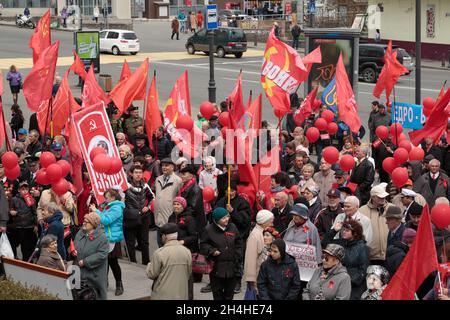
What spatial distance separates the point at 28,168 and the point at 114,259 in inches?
115

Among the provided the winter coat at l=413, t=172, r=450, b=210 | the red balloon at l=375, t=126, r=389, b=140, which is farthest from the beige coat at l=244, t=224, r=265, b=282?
the red balloon at l=375, t=126, r=389, b=140

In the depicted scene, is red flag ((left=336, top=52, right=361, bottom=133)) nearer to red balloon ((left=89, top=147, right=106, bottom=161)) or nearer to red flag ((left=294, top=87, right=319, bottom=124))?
red flag ((left=294, top=87, right=319, bottom=124))

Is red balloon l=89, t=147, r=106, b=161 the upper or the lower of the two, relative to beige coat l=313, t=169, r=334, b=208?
upper

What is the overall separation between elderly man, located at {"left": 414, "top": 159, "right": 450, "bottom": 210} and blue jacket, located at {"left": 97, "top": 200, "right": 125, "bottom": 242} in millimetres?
4060

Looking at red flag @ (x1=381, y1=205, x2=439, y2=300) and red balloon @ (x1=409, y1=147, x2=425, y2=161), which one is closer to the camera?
red flag @ (x1=381, y1=205, x2=439, y2=300)

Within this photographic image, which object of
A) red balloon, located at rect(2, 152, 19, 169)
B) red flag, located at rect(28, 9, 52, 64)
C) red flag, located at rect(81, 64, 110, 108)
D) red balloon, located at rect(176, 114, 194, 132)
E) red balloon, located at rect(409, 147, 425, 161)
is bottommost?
red balloon, located at rect(409, 147, 425, 161)

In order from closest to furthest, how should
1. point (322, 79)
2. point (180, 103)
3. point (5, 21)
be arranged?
point (180, 103) → point (322, 79) → point (5, 21)

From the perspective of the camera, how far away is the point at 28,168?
44.4 feet

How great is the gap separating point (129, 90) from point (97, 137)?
13.3 feet

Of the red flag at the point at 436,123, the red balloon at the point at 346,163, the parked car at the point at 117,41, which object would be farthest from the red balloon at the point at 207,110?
the parked car at the point at 117,41

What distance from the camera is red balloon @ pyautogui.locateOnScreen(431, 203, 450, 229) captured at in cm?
934

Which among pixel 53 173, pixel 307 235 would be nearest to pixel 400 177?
pixel 307 235
